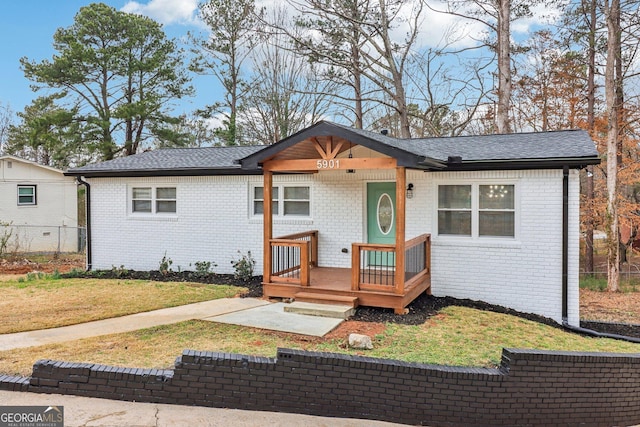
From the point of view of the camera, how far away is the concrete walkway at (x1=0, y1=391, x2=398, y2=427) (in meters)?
4.10

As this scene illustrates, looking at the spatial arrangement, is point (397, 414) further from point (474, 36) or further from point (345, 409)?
point (474, 36)

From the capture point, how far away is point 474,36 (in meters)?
18.4

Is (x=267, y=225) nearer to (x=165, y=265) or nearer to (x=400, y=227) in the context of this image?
(x=400, y=227)

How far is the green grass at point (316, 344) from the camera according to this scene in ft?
17.5

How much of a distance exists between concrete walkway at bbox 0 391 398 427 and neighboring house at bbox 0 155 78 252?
15866mm

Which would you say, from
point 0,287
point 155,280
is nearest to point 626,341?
point 155,280

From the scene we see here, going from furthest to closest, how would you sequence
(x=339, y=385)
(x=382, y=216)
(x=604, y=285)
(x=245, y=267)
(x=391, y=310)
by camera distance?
(x=604, y=285) → (x=245, y=267) → (x=382, y=216) → (x=391, y=310) → (x=339, y=385)

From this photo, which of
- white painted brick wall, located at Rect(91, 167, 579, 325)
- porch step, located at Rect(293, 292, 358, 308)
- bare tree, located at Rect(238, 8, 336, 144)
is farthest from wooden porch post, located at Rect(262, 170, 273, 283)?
bare tree, located at Rect(238, 8, 336, 144)

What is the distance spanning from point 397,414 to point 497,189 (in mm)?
5583

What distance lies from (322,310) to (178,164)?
6337 mm

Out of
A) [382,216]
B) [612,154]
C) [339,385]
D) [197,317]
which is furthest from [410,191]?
[612,154]

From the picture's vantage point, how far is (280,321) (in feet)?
22.9

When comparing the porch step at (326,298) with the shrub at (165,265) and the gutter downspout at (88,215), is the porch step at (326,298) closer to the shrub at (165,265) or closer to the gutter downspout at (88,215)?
the shrub at (165,265)

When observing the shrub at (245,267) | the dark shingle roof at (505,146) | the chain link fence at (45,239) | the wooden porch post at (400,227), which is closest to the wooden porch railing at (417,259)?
the wooden porch post at (400,227)
